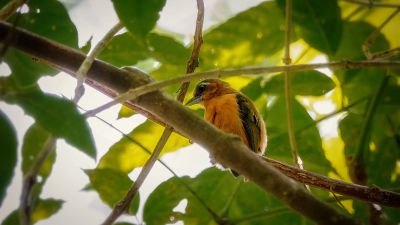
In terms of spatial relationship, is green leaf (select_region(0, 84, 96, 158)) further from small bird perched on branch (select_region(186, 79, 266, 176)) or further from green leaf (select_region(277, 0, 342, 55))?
small bird perched on branch (select_region(186, 79, 266, 176))

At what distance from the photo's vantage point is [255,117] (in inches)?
142

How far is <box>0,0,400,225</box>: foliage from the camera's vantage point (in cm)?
187

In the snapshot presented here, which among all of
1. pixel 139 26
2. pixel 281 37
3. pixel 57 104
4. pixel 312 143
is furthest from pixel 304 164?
pixel 57 104

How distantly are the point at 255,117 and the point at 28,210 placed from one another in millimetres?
2753

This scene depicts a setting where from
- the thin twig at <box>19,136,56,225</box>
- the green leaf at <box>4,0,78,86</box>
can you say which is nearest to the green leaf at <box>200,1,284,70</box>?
the green leaf at <box>4,0,78,86</box>

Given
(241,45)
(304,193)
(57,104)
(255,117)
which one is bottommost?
(304,193)

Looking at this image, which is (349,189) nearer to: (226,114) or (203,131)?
(203,131)

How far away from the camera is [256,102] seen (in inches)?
109

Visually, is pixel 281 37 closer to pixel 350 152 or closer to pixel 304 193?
pixel 350 152

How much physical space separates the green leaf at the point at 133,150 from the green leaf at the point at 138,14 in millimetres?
1060

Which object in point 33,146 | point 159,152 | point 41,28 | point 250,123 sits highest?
point 250,123

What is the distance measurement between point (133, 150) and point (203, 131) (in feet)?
4.51

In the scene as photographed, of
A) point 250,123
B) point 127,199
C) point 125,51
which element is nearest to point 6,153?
point 127,199

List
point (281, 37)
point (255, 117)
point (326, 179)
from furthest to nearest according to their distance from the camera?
point (255, 117) → point (281, 37) → point (326, 179)
